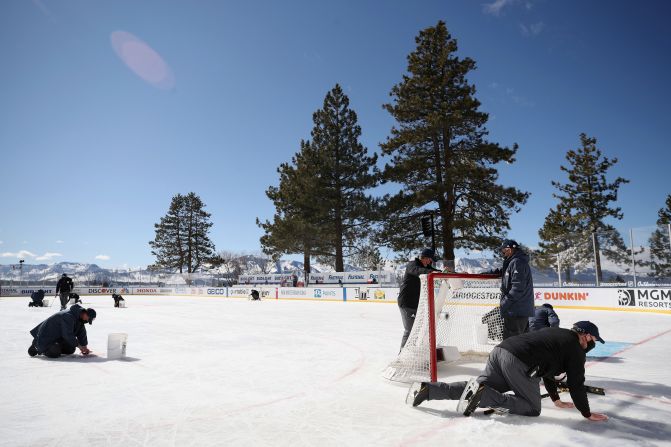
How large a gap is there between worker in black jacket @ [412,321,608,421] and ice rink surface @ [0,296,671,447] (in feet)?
0.63

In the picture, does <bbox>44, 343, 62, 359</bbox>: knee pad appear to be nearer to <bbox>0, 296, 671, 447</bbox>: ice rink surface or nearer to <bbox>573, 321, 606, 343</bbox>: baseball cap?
<bbox>0, 296, 671, 447</bbox>: ice rink surface

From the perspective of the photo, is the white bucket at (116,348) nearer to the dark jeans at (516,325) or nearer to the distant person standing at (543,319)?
the dark jeans at (516,325)

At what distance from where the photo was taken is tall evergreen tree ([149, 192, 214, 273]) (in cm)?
7631

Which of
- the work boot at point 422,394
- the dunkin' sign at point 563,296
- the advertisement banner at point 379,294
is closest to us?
the work boot at point 422,394

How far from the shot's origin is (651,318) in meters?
13.8

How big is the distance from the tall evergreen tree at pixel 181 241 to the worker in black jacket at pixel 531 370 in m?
77.0

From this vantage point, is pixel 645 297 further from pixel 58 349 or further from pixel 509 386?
pixel 58 349

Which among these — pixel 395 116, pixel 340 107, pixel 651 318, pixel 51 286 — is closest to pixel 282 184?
pixel 340 107

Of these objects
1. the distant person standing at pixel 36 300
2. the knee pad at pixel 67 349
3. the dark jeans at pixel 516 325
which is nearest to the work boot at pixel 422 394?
the dark jeans at pixel 516 325

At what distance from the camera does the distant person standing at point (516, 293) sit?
209 inches

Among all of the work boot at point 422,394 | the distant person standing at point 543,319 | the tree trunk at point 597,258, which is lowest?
the work boot at point 422,394

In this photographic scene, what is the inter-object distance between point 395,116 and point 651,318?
77.4ft

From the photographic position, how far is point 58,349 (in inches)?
314

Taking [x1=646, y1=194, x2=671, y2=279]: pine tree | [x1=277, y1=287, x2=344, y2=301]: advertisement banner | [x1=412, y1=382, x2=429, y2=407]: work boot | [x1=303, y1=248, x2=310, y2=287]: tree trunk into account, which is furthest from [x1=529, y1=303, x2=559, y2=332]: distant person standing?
[x1=303, y1=248, x2=310, y2=287]: tree trunk
